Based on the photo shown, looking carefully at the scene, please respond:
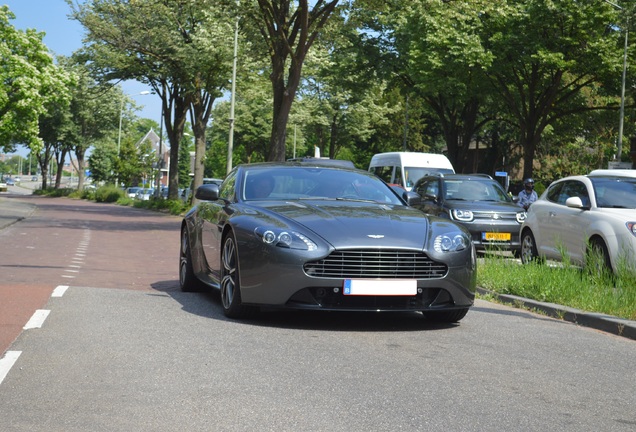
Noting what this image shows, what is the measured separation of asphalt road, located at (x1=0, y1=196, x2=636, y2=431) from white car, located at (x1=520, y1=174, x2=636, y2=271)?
239 centimetres

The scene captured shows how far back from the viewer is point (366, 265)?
306 inches

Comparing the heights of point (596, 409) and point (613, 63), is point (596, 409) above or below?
below

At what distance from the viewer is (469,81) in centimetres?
3847

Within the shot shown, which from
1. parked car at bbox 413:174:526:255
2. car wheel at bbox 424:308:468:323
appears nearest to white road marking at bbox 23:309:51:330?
car wheel at bbox 424:308:468:323

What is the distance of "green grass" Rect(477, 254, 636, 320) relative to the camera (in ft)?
31.5

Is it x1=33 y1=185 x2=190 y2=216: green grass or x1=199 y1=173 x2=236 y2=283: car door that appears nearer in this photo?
x1=199 y1=173 x2=236 y2=283: car door

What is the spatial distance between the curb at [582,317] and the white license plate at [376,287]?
2.17 metres

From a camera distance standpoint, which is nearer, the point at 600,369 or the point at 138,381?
the point at 138,381

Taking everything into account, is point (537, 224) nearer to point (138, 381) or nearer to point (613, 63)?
point (138, 381)

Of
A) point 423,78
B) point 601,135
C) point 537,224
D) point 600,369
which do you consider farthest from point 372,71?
point 600,369

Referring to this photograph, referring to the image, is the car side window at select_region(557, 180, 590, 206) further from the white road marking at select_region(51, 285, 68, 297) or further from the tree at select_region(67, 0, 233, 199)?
the tree at select_region(67, 0, 233, 199)

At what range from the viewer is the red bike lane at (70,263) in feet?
31.2

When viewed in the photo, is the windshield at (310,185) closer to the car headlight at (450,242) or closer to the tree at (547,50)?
the car headlight at (450,242)

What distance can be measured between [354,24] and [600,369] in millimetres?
23962
